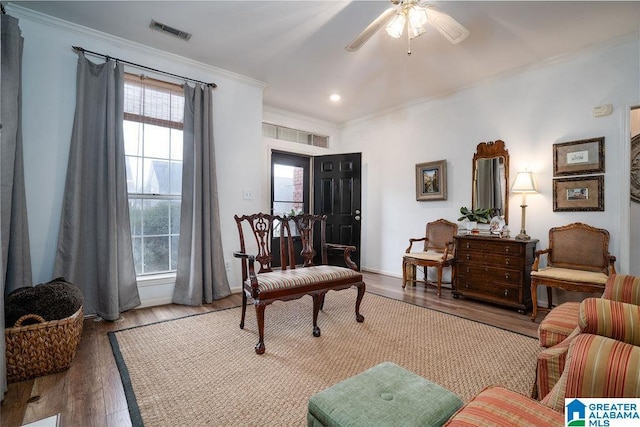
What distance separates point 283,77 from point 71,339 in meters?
3.33

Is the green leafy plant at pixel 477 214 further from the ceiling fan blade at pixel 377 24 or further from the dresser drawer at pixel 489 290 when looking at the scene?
the ceiling fan blade at pixel 377 24

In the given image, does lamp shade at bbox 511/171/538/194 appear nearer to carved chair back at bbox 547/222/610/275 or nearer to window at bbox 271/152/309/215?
carved chair back at bbox 547/222/610/275

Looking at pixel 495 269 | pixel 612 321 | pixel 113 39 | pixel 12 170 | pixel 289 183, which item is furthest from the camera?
pixel 289 183

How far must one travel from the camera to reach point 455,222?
3980mm

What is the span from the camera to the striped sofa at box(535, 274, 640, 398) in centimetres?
129

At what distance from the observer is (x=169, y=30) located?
8.97 feet

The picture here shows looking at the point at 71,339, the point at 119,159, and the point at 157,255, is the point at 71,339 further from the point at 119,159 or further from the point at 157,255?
the point at 119,159

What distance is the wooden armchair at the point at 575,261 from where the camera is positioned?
101 inches

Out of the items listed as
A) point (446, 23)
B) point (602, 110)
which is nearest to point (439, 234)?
point (602, 110)

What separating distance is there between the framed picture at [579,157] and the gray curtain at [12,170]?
4.99 meters

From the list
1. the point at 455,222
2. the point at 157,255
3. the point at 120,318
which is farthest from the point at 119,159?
the point at 455,222

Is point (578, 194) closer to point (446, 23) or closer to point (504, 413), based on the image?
point (446, 23)

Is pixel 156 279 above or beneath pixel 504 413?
beneath

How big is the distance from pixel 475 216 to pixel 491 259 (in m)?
0.61
